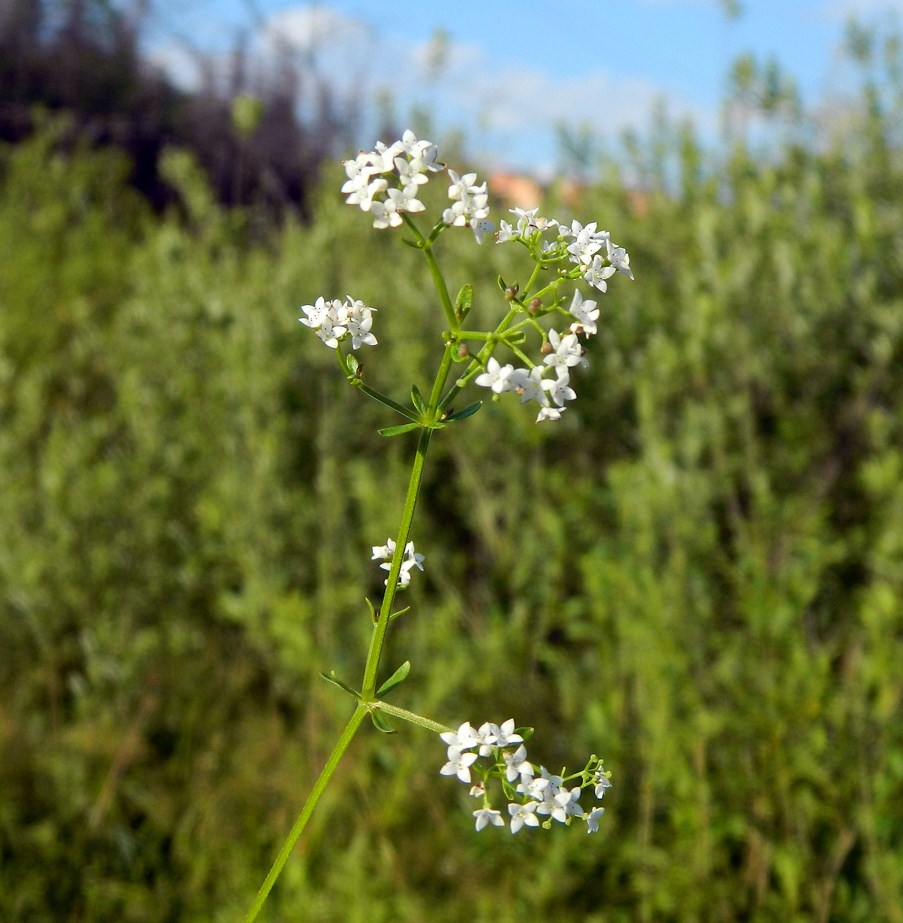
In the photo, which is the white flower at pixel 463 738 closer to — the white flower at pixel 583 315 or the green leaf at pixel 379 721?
the green leaf at pixel 379 721

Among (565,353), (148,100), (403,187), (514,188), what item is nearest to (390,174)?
(403,187)

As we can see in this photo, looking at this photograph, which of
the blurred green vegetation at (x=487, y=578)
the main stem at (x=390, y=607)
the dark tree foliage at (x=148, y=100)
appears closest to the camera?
the main stem at (x=390, y=607)

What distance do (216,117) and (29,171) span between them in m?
3.08

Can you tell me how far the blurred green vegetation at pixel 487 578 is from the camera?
288cm

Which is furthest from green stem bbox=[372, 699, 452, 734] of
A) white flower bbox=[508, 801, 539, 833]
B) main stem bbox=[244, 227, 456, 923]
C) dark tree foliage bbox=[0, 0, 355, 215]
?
dark tree foliage bbox=[0, 0, 355, 215]

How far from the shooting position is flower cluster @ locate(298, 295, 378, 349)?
1.09m

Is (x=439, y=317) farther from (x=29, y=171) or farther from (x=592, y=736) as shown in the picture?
(x=29, y=171)

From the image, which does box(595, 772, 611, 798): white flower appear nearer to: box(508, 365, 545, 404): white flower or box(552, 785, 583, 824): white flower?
box(552, 785, 583, 824): white flower

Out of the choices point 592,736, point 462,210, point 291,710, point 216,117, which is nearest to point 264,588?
point 291,710

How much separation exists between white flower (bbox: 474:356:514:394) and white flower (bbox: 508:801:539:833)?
0.39 meters

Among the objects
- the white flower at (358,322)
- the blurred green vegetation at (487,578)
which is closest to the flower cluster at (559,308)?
the white flower at (358,322)

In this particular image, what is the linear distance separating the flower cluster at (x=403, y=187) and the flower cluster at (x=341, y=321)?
101 mm

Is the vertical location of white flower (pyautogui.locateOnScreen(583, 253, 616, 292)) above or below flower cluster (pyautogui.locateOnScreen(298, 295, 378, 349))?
above

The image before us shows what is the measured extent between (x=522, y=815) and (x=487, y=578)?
2.98 m
